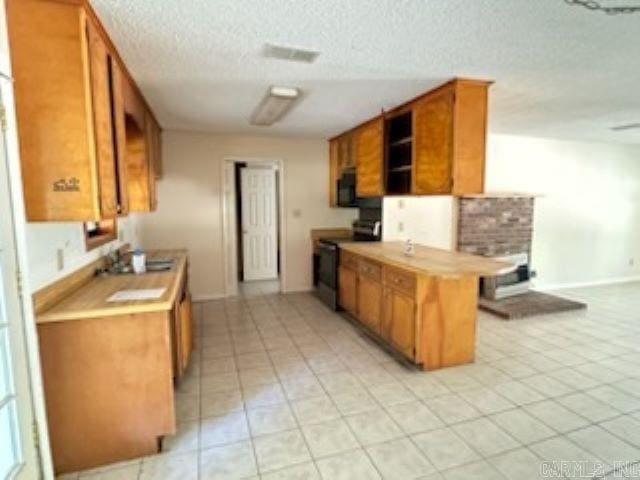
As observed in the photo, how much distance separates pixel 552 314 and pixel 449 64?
354 centimetres

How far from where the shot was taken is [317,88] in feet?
9.57

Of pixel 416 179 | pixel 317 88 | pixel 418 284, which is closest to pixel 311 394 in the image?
pixel 418 284

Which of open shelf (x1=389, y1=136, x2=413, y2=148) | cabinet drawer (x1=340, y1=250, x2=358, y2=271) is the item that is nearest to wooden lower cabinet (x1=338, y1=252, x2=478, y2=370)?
cabinet drawer (x1=340, y1=250, x2=358, y2=271)

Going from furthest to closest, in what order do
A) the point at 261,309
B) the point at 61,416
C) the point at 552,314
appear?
the point at 261,309 → the point at 552,314 → the point at 61,416

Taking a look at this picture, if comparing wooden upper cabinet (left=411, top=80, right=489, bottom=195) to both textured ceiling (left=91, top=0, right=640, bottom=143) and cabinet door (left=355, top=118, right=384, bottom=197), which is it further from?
cabinet door (left=355, top=118, right=384, bottom=197)

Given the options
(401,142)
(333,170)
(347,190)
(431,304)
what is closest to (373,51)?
(401,142)

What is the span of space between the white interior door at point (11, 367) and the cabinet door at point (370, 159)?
321cm

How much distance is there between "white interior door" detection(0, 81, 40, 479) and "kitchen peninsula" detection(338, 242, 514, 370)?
2.47 meters

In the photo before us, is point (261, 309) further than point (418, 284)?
Yes

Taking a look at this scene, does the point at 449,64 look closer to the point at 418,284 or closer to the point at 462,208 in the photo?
the point at 418,284

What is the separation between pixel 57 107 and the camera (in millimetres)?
1625

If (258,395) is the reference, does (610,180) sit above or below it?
above

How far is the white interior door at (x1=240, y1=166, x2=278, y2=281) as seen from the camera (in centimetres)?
607

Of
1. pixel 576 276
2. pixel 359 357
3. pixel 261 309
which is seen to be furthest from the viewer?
pixel 576 276
